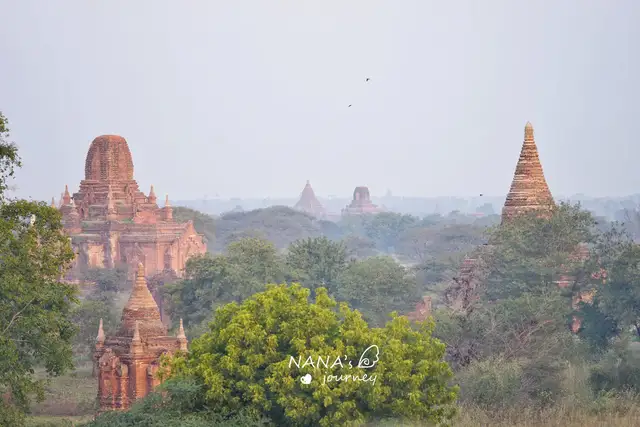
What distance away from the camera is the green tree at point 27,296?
76.0 feet

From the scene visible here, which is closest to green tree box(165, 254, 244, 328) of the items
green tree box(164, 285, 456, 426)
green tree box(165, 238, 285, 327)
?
green tree box(165, 238, 285, 327)

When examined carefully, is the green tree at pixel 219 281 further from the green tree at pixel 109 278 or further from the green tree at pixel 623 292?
the green tree at pixel 109 278

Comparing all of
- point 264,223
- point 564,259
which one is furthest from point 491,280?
point 264,223

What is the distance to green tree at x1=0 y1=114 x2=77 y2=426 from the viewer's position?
2317 centimetres

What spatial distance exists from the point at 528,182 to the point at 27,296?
25.1 metres

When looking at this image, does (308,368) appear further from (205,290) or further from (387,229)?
(387,229)

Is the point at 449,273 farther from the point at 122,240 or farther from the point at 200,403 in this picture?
the point at 200,403

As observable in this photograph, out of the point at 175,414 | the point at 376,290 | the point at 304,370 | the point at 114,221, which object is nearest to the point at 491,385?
the point at 304,370

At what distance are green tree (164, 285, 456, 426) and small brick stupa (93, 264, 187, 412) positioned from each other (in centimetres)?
555

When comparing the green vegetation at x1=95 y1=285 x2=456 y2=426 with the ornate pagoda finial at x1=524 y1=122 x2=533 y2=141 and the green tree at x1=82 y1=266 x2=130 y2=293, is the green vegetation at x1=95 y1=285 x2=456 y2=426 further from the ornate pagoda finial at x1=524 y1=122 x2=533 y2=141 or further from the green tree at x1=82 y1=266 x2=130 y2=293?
the green tree at x1=82 y1=266 x2=130 y2=293

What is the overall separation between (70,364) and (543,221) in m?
22.5

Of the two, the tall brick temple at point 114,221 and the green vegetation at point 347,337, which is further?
the tall brick temple at point 114,221

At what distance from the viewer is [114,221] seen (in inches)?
2488

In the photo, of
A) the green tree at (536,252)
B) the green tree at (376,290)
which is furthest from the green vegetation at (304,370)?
the green tree at (376,290)
